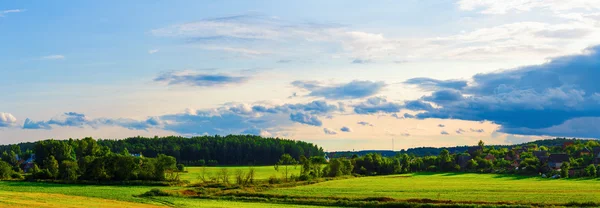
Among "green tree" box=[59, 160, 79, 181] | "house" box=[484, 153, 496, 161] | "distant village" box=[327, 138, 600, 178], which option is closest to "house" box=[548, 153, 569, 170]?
"distant village" box=[327, 138, 600, 178]

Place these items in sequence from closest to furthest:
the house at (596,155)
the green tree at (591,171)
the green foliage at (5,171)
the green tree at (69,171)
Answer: the green tree at (69,171), the green foliage at (5,171), the green tree at (591,171), the house at (596,155)

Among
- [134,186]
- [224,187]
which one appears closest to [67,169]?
[134,186]

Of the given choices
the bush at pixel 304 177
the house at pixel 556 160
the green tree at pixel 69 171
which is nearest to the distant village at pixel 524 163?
the house at pixel 556 160

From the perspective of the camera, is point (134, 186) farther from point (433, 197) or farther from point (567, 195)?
point (567, 195)

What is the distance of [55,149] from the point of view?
541ft

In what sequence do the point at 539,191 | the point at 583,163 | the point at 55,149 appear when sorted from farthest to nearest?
1. the point at 55,149
2. the point at 583,163
3. the point at 539,191

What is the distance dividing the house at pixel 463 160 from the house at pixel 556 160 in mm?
23696

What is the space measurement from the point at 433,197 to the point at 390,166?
86656 millimetres

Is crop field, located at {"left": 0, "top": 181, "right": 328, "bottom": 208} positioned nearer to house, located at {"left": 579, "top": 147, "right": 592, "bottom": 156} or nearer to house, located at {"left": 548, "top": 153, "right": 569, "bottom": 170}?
house, located at {"left": 548, "top": 153, "right": 569, "bottom": 170}

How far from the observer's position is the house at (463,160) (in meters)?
174

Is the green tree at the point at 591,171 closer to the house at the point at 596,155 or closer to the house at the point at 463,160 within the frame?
the house at the point at 596,155

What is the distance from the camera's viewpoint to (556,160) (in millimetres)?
155750

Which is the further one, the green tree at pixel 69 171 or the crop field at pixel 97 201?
the green tree at pixel 69 171

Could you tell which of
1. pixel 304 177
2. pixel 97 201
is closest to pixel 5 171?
pixel 304 177
